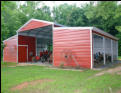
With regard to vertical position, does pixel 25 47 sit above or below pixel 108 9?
below

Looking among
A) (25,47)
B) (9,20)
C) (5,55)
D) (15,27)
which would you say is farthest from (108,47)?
(9,20)

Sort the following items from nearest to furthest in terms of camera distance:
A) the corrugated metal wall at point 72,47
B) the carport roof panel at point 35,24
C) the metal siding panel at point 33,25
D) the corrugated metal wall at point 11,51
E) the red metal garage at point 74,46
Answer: the red metal garage at point 74,46 → the corrugated metal wall at point 72,47 → the carport roof panel at point 35,24 → the metal siding panel at point 33,25 → the corrugated metal wall at point 11,51

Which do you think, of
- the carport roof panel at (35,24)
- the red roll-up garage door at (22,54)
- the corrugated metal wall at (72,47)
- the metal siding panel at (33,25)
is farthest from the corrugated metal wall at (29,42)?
the corrugated metal wall at (72,47)

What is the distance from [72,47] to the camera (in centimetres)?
1052

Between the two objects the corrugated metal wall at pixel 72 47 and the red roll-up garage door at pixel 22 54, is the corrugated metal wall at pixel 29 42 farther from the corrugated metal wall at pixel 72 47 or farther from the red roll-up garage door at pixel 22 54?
the corrugated metal wall at pixel 72 47

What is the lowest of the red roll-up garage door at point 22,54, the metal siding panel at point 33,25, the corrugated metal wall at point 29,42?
the red roll-up garage door at point 22,54

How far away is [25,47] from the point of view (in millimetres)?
15789

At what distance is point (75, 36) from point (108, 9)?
3041 millimetres

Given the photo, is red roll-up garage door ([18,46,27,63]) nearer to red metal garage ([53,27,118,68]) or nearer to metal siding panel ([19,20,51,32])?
metal siding panel ([19,20,51,32])

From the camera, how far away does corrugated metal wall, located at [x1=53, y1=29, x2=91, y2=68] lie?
991 cm

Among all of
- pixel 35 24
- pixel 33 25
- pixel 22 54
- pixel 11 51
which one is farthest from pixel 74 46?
pixel 11 51

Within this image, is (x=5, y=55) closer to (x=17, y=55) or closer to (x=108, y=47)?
(x=17, y=55)

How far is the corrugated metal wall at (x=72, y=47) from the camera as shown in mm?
9914

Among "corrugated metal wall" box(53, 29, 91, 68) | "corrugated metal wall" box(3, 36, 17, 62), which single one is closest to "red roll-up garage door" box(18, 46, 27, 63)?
"corrugated metal wall" box(3, 36, 17, 62)
